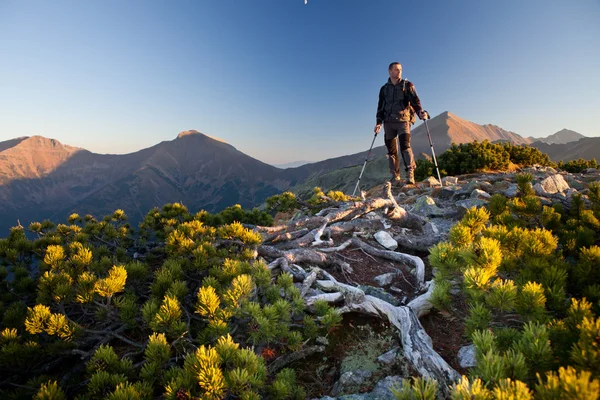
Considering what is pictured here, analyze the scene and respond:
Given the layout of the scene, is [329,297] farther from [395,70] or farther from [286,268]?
[395,70]

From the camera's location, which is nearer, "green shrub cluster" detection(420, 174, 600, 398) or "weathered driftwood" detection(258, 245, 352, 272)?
"green shrub cluster" detection(420, 174, 600, 398)

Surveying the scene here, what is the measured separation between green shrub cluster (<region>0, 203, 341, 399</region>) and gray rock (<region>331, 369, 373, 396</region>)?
587 mm

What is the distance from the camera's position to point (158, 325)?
2740 millimetres

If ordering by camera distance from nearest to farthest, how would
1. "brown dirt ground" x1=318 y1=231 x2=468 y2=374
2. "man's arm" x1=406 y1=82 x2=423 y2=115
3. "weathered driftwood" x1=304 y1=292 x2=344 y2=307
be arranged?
"brown dirt ground" x1=318 y1=231 x2=468 y2=374, "weathered driftwood" x1=304 y1=292 x2=344 y2=307, "man's arm" x1=406 y1=82 x2=423 y2=115

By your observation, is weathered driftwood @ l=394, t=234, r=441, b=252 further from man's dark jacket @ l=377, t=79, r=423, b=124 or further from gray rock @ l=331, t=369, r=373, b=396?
man's dark jacket @ l=377, t=79, r=423, b=124

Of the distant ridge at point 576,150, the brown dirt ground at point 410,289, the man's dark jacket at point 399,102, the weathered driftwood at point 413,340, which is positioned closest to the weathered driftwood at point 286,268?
the brown dirt ground at point 410,289

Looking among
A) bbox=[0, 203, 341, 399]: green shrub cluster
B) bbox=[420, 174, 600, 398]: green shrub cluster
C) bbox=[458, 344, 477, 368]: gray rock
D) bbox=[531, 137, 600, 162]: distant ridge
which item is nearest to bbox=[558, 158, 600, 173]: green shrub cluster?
bbox=[420, 174, 600, 398]: green shrub cluster

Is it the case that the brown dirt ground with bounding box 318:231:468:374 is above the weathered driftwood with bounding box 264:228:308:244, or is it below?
below

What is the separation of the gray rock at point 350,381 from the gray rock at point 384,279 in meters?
2.16

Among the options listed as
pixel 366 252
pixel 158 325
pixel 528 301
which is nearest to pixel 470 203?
pixel 366 252

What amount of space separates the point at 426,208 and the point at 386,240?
3271mm

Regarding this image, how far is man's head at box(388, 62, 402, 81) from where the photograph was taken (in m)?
10.8

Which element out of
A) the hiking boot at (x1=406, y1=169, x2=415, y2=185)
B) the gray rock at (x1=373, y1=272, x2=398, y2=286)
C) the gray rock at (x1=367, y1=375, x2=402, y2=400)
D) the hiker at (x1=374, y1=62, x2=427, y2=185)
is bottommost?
the gray rock at (x1=367, y1=375, x2=402, y2=400)

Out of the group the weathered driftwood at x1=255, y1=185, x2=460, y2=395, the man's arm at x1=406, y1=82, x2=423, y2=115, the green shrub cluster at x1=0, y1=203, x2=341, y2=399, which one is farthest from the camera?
the man's arm at x1=406, y1=82, x2=423, y2=115
